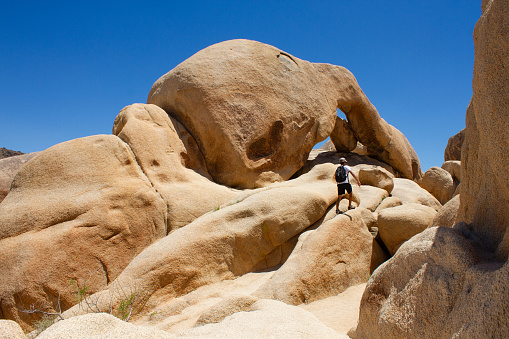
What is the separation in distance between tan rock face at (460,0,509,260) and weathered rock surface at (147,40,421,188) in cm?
661

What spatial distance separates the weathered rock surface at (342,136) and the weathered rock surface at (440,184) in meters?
2.72

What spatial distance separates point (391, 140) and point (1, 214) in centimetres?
1142

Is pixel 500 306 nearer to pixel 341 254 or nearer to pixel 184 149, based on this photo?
pixel 341 254

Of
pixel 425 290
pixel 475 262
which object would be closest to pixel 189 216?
pixel 425 290

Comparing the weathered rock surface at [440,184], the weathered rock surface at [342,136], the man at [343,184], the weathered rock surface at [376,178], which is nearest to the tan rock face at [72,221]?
the man at [343,184]

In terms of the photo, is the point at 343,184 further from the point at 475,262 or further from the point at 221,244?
the point at 475,262

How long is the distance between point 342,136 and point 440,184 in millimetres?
3514

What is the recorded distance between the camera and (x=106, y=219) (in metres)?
6.46

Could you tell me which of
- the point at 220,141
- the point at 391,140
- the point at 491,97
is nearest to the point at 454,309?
the point at 491,97

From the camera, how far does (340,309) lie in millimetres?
5227

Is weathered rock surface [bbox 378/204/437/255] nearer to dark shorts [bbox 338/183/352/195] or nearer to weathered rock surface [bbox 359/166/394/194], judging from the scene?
dark shorts [bbox 338/183/352/195]


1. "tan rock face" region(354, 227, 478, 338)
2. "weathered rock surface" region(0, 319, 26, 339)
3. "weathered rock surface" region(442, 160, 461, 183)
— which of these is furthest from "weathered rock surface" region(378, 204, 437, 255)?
"weathered rock surface" region(442, 160, 461, 183)

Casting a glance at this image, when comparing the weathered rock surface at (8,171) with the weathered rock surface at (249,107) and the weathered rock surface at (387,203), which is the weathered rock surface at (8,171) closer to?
the weathered rock surface at (249,107)

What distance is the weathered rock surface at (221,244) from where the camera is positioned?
18.8ft
